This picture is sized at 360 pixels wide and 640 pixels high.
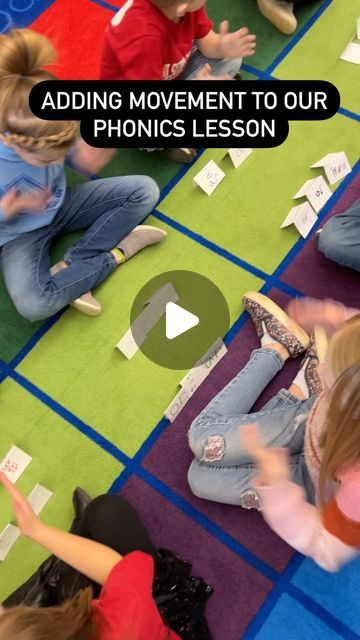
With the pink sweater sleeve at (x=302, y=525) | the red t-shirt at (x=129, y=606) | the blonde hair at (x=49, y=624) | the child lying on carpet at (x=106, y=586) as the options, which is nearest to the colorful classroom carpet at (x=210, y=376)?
the child lying on carpet at (x=106, y=586)

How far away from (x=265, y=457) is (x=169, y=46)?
108 centimetres

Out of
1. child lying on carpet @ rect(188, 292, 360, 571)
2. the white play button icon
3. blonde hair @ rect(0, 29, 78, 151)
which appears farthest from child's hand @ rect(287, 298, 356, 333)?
blonde hair @ rect(0, 29, 78, 151)

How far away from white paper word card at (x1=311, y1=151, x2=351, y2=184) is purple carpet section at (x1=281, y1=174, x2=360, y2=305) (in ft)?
0.66

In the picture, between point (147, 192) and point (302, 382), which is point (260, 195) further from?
point (302, 382)

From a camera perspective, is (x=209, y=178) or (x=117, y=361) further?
(x=209, y=178)

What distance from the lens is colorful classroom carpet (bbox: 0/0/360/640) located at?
1.26 m

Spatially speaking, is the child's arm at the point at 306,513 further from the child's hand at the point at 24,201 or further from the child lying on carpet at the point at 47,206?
the child's hand at the point at 24,201

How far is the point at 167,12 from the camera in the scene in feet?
4.69

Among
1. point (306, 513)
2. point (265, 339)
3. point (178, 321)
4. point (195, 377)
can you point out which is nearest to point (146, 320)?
point (178, 321)

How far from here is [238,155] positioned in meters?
1.69

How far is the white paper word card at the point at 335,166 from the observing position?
164 cm

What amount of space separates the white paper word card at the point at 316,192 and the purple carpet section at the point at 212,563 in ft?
2.87

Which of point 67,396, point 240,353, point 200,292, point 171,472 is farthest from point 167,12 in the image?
point 171,472

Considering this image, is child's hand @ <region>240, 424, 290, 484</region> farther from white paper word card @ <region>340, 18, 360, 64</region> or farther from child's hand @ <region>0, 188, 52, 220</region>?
white paper word card @ <region>340, 18, 360, 64</region>
